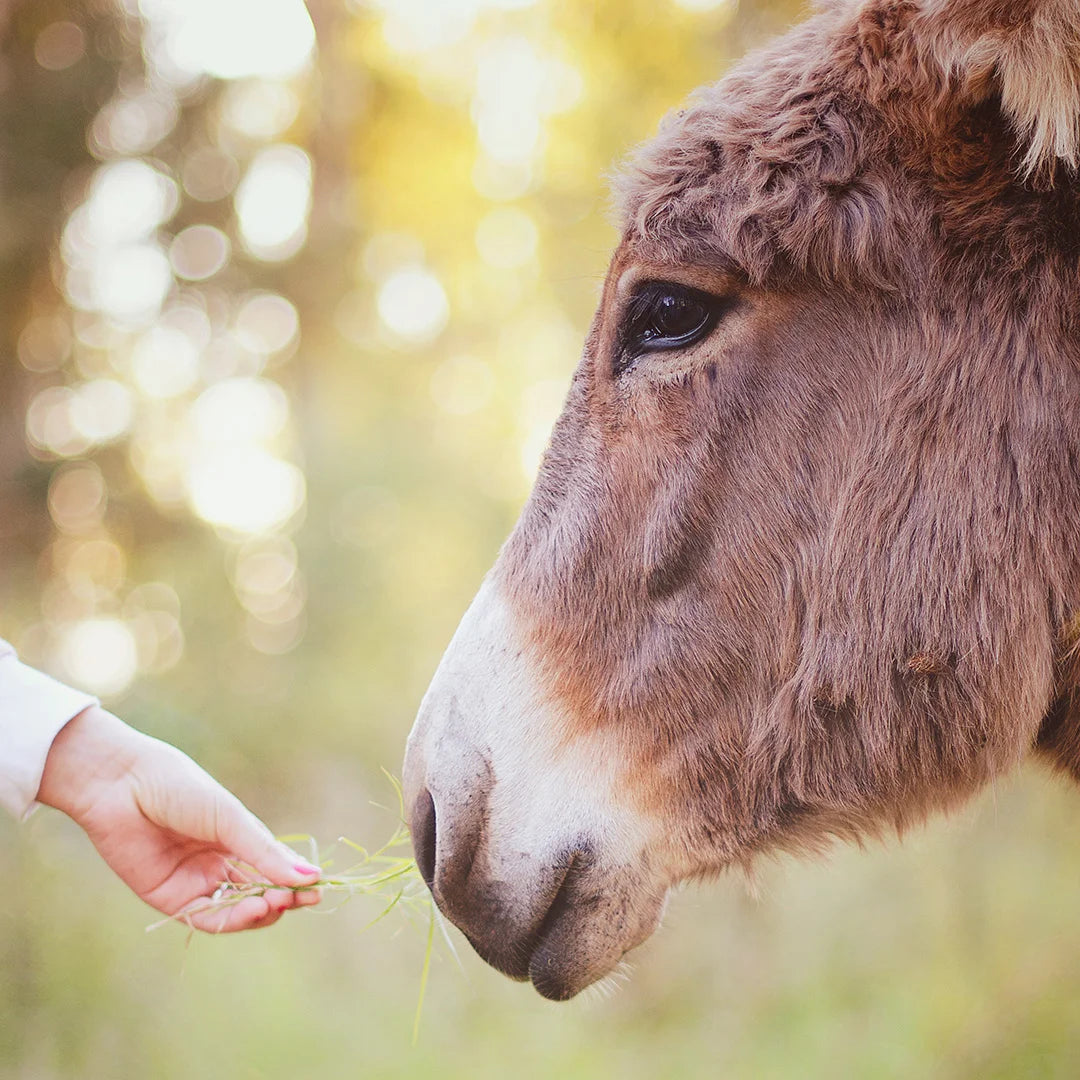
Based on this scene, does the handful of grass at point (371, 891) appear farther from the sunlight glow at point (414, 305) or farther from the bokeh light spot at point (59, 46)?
the sunlight glow at point (414, 305)

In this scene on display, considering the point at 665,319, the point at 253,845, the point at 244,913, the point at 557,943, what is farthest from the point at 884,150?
the point at 244,913

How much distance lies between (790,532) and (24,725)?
Result: 1348mm

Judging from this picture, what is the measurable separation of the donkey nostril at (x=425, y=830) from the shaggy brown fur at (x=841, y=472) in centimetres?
26

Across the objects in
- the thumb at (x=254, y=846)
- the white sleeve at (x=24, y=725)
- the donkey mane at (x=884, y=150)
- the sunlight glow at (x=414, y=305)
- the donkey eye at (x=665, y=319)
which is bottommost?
the sunlight glow at (x=414, y=305)

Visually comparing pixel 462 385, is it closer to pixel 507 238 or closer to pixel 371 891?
pixel 507 238

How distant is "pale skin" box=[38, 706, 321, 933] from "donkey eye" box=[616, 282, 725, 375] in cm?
102

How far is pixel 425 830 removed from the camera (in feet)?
4.71

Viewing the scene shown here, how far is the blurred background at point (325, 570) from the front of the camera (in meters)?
4.26

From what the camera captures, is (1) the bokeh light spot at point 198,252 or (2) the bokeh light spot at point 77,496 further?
(1) the bokeh light spot at point 198,252

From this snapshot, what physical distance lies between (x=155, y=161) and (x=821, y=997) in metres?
6.07

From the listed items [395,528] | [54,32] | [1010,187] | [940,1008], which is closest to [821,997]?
[940,1008]

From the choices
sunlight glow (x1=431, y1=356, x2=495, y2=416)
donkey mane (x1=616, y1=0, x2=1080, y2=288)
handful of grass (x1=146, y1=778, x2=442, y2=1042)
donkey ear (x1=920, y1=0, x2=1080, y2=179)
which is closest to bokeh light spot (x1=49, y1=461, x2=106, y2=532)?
handful of grass (x1=146, y1=778, x2=442, y2=1042)

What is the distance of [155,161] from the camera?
5.53 meters

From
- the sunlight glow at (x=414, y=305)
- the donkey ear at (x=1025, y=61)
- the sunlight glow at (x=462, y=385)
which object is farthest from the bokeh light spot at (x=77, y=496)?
the donkey ear at (x=1025, y=61)
